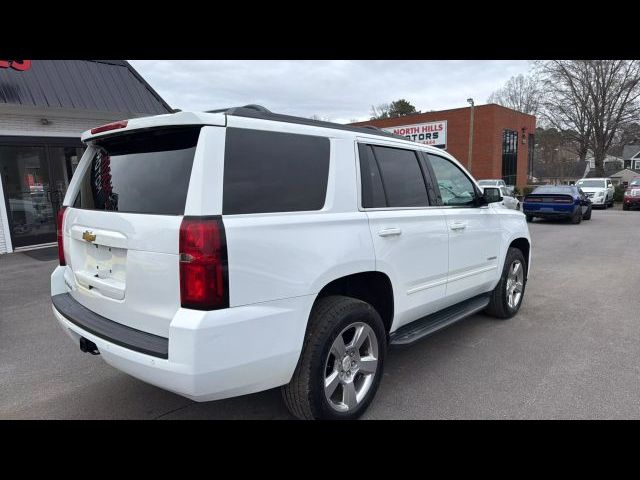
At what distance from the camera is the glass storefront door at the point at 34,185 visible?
31.6 ft

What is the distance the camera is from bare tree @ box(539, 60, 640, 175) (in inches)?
1447

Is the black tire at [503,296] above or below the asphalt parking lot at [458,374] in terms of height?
above

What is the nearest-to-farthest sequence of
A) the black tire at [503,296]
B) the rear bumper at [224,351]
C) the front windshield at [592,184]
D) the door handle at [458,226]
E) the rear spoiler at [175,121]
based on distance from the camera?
the rear bumper at [224,351]
the rear spoiler at [175,121]
the door handle at [458,226]
the black tire at [503,296]
the front windshield at [592,184]

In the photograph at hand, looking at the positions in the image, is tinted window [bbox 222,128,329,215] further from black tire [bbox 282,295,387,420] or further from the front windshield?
the front windshield

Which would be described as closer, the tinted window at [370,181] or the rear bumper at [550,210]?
the tinted window at [370,181]

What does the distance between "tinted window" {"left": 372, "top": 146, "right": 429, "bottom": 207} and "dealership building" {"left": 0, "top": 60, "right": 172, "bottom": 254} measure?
8489mm

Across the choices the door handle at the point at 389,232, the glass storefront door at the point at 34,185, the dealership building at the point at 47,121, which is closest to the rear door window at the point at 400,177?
the door handle at the point at 389,232

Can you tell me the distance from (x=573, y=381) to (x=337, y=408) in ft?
6.78

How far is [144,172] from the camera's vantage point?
251 centimetres

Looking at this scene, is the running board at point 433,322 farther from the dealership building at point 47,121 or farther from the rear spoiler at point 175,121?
the dealership building at point 47,121

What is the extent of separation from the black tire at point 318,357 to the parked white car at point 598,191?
2562 cm

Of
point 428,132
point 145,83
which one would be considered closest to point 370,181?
point 145,83

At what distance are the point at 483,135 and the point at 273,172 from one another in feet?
106

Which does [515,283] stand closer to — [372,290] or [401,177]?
[401,177]
